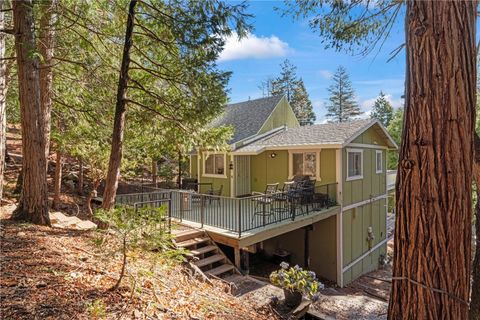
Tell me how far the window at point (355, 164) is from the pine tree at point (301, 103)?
2737 centimetres

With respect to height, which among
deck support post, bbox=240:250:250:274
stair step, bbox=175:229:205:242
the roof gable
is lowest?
deck support post, bbox=240:250:250:274

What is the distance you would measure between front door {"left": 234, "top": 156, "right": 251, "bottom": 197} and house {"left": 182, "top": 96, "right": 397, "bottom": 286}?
46 millimetres

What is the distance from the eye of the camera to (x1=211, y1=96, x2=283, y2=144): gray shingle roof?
14.2m

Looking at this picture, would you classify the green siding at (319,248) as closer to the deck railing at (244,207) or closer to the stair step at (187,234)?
the deck railing at (244,207)

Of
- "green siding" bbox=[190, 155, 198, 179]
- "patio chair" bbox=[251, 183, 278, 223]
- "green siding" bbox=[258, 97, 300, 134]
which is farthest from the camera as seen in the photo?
"green siding" bbox=[190, 155, 198, 179]

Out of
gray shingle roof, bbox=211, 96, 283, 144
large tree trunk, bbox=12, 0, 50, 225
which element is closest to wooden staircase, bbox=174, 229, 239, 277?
large tree trunk, bbox=12, 0, 50, 225

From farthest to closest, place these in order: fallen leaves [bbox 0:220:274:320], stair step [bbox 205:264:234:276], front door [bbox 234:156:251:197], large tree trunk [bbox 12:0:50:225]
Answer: front door [bbox 234:156:251:197] → stair step [bbox 205:264:234:276] → large tree trunk [bbox 12:0:50:225] → fallen leaves [bbox 0:220:274:320]

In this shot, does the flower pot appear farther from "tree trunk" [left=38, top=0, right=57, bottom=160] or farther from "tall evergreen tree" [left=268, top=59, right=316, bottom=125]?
"tall evergreen tree" [left=268, top=59, right=316, bottom=125]

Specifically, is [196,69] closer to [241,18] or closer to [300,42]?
[241,18]

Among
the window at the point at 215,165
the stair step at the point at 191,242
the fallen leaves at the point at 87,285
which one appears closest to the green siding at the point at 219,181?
the window at the point at 215,165

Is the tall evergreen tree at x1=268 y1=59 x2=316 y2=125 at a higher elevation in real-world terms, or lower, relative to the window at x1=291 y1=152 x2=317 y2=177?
higher

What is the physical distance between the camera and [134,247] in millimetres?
3523

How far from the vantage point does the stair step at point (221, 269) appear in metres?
6.59

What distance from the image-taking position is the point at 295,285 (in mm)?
5328
